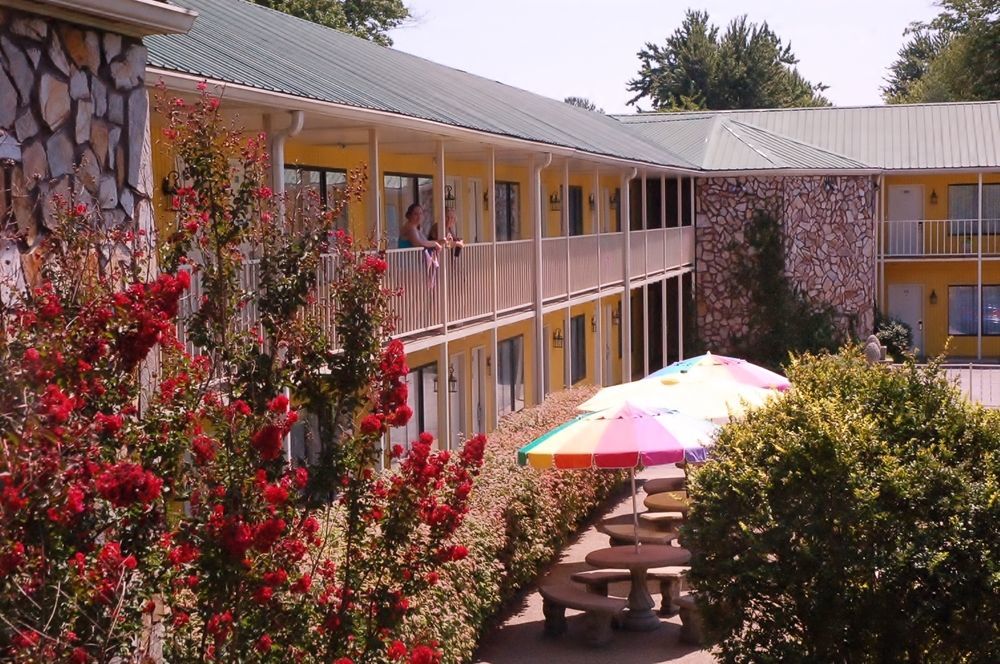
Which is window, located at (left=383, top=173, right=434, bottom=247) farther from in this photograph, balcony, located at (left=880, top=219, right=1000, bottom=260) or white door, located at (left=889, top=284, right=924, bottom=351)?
white door, located at (left=889, top=284, right=924, bottom=351)

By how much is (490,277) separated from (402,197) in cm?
217

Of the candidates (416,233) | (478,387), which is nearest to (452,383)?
(478,387)

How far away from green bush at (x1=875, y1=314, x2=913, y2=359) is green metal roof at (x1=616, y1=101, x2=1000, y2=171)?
13.6ft

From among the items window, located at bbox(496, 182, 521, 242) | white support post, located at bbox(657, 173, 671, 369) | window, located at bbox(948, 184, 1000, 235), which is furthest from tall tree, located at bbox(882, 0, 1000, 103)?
window, located at bbox(496, 182, 521, 242)

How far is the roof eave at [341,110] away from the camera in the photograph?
356 inches

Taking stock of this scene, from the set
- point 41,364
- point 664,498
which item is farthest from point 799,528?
point 664,498

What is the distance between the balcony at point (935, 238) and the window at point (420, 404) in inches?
809

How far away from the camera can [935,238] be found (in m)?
37.5

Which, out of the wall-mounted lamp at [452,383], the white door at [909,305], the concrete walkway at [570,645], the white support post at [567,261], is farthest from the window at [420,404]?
the white door at [909,305]

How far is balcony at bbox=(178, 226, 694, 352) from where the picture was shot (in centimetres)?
1474

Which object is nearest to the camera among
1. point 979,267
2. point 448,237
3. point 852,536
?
point 852,536

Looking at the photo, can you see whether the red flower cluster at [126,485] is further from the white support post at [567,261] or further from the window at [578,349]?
the window at [578,349]

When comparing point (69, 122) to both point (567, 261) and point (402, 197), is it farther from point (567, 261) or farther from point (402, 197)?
point (567, 261)

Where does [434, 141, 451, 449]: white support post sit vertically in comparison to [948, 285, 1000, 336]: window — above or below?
above
